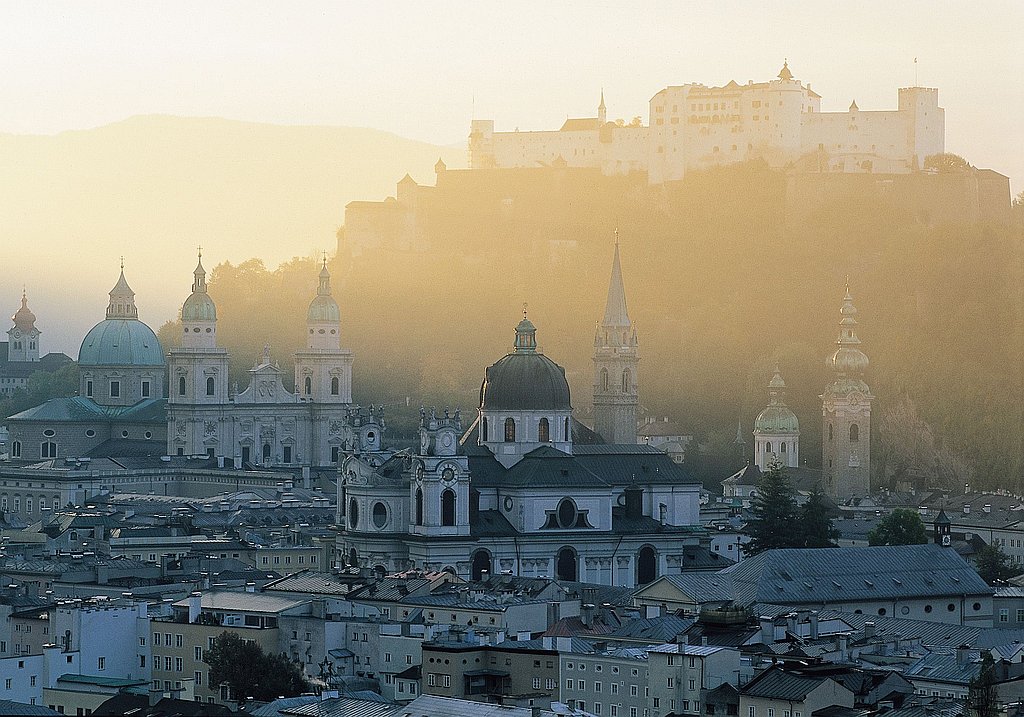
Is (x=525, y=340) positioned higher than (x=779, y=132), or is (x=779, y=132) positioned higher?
(x=779, y=132)

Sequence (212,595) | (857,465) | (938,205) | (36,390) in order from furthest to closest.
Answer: (36,390) → (938,205) → (857,465) → (212,595)

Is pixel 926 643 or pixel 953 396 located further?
pixel 953 396

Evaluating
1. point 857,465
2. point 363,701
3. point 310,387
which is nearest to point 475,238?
point 310,387

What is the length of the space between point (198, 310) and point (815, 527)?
36.6 meters

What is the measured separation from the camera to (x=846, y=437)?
102000mm

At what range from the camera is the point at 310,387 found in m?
108

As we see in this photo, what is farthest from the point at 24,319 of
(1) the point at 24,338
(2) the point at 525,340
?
(2) the point at 525,340

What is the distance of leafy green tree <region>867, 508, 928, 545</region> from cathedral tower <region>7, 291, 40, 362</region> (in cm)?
8481

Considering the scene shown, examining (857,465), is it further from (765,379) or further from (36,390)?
(36,390)

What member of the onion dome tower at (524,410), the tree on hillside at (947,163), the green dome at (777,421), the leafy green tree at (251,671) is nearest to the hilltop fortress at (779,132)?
the tree on hillside at (947,163)

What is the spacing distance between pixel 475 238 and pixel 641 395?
1619cm

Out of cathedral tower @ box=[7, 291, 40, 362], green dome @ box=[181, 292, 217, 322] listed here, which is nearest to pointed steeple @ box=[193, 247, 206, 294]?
green dome @ box=[181, 292, 217, 322]

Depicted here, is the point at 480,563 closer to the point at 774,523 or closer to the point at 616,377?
the point at 774,523

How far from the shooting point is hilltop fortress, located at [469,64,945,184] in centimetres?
12206
